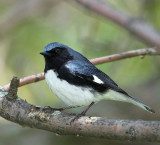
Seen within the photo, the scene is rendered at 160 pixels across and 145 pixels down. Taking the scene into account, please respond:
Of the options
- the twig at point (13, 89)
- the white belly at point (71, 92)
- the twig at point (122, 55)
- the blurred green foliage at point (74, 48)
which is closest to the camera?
the twig at point (13, 89)

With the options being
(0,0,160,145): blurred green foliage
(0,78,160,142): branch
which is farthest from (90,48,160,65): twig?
(0,0,160,145): blurred green foliage

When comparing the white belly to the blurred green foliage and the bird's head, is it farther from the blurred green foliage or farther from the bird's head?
the blurred green foliage

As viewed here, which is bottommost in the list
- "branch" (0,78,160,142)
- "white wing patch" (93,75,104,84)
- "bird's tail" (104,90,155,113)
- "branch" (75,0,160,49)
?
"bird's tail" (104,90,155,113)

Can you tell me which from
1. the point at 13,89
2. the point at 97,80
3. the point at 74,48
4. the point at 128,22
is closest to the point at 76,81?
the point at 97,80

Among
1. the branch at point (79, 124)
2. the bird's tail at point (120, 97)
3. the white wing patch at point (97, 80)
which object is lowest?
the bird's tail at point (120, 97)

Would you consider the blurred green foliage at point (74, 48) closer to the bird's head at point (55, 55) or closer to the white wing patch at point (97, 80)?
the bird's head at point (55, 55)

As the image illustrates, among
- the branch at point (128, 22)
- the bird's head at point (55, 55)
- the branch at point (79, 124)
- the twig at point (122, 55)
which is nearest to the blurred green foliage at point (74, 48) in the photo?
the branch at point (128, 22)

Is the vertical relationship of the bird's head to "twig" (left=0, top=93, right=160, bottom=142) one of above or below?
above
